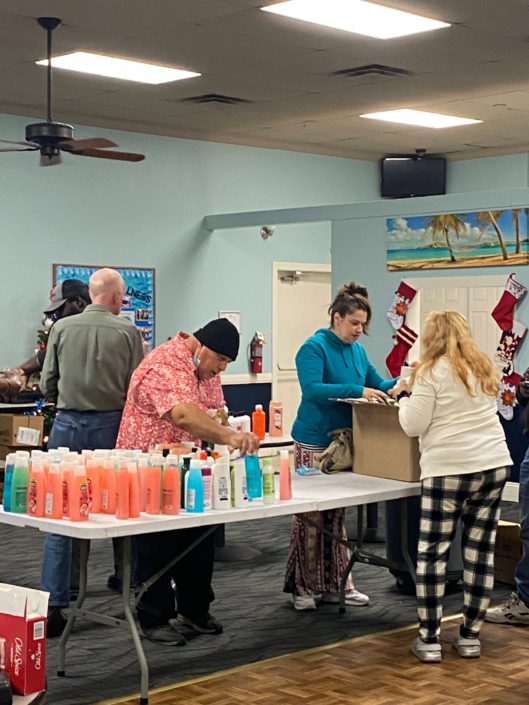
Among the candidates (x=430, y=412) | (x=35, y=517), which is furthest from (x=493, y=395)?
(x=35, y=517)

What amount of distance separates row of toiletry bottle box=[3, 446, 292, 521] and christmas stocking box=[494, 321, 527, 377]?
4.64m

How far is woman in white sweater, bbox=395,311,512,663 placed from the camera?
480 centimetres

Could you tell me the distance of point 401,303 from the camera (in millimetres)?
9641

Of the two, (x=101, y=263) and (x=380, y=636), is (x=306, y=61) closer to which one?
(x=101, y=263)

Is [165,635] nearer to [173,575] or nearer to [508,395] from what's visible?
[173,575]

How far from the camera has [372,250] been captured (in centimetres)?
985

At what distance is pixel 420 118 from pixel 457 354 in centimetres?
552

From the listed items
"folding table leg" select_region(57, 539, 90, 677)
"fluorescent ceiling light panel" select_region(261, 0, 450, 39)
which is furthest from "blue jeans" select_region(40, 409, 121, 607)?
"fluorescent ceiling light panel" select_region(261, 0, 450, 39)

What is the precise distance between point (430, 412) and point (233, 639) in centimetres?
135

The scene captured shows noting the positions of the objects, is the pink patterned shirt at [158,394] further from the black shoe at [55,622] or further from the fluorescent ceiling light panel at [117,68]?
the fluorescent ceiling light panel at [117,68]

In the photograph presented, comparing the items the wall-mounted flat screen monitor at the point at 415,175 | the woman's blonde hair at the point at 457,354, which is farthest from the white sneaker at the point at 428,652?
the wall-mounted flat screen monitor at the point at 415,175

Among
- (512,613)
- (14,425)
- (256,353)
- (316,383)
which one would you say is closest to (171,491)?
(316,383)

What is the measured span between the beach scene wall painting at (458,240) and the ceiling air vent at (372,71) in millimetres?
1431

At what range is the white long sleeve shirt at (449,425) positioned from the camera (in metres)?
4.79
